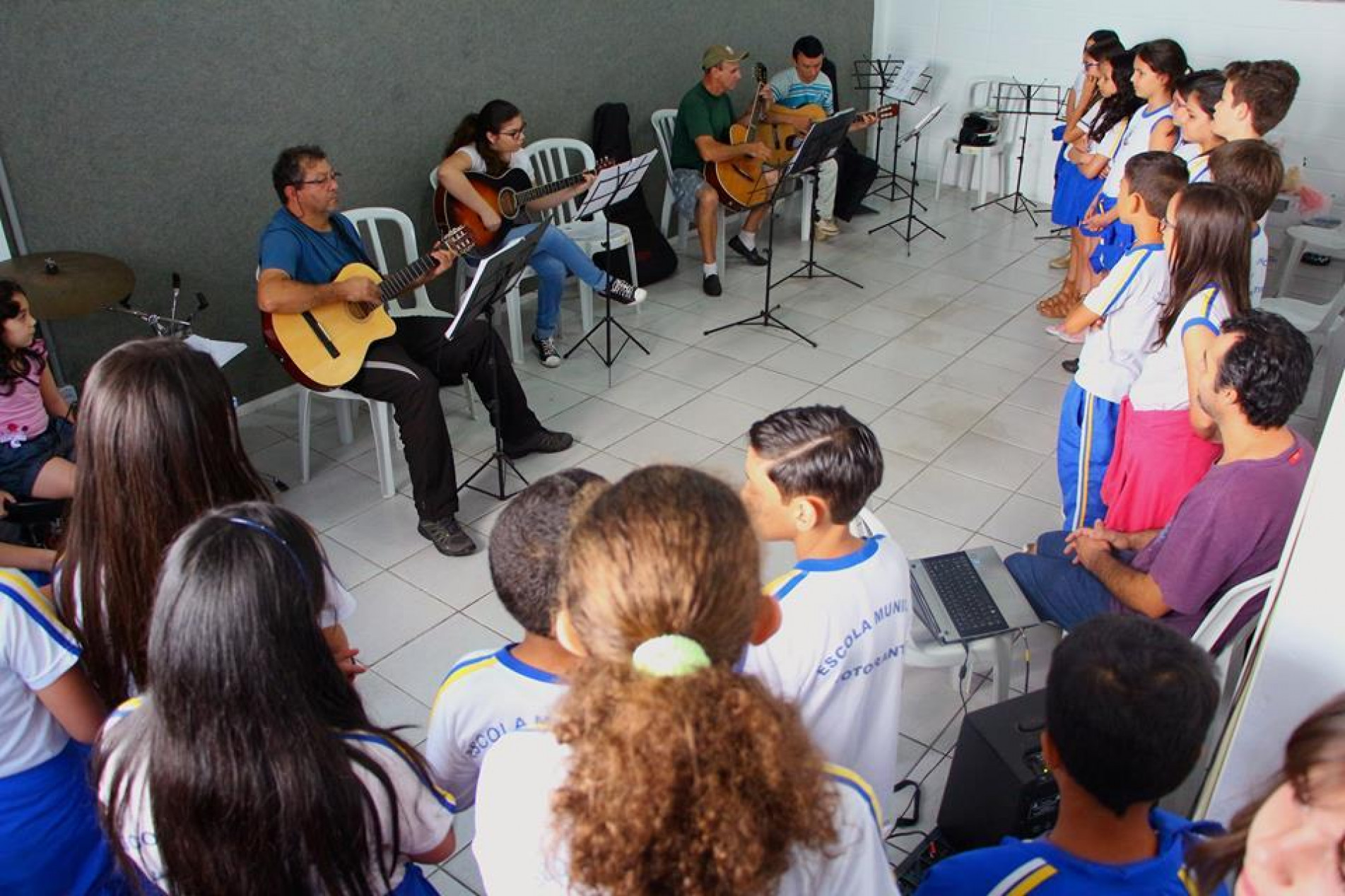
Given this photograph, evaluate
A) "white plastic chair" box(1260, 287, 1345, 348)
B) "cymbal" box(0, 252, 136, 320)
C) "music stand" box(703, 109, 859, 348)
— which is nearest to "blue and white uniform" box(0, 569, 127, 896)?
"cymbal" box(0, 252, 136, 320)

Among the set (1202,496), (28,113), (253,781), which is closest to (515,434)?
(28,113)

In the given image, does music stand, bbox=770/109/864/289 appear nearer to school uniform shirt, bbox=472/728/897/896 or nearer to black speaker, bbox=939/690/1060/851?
black speaker, bbox=939/690/1060/851

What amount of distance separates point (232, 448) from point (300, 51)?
3034 millimetres

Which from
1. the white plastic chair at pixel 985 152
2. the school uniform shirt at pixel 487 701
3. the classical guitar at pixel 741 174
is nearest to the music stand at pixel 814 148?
the classical guitar at pixel 741 174

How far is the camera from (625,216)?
566 centimetres

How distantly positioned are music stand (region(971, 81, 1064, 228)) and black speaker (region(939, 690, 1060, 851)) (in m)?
5.43

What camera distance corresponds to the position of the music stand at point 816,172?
185 inches

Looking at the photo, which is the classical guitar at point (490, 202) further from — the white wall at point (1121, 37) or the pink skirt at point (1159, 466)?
the white wall at point (1121, 37)

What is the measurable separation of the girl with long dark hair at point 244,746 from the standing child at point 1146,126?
159 inches

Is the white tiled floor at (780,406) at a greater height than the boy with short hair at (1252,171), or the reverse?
the boy with short hair at (1252,171)

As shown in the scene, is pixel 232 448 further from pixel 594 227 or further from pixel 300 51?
pixel 594 227

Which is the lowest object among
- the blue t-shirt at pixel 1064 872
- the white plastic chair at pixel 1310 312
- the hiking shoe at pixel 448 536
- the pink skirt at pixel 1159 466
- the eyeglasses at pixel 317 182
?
the hiking shoe at pixel 448 536

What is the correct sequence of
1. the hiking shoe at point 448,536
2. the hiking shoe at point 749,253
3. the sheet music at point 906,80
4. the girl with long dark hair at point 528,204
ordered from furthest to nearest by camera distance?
the sheet music at point 906,80, the hiking shoe at point 749,253, the girl with long dark hair at point 528,204, the hiking shoe at point 448,536

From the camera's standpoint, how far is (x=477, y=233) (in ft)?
15.3
